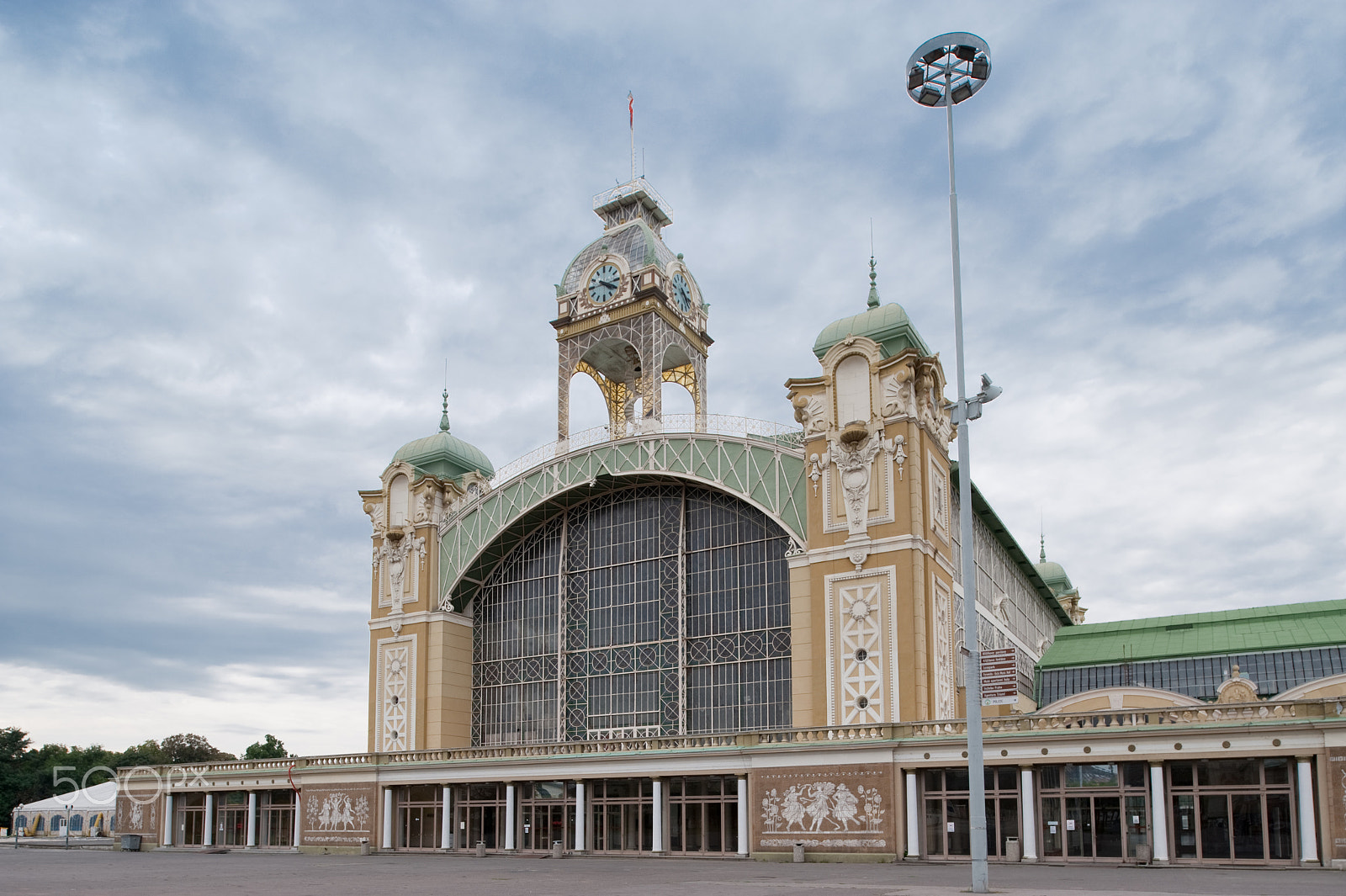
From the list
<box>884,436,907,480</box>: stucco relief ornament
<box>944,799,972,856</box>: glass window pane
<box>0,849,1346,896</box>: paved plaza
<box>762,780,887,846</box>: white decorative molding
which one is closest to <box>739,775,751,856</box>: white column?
<box>762,780,887,846</box>: white decorative molding

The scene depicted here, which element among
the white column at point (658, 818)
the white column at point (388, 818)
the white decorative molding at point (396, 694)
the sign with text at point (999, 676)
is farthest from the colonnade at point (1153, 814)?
the white decorative molding at point (396, 694)

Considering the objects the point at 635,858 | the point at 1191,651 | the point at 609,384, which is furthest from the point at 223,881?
the point at 1191,651

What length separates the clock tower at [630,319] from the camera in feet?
229

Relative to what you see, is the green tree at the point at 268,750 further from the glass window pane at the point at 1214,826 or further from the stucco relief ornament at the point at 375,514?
the glass window pane at the point at 1214,826

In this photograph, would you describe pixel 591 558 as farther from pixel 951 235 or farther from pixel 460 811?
Result: pixel 951 235

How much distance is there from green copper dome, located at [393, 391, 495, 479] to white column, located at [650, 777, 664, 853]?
92.8ft

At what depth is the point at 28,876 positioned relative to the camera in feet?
111

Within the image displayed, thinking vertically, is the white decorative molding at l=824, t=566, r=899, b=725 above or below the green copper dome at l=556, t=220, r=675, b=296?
below

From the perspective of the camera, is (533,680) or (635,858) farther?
(533,680)

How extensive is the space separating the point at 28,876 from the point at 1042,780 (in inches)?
1249

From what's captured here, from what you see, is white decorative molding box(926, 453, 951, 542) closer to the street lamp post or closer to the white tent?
the street lamp post

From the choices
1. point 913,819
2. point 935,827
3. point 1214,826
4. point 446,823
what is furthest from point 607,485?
point 1214,826

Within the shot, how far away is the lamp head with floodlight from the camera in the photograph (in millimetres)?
28781

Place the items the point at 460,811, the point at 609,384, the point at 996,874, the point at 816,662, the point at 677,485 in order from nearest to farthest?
the point at 996,874 < the point at 816,662 < the point at 460,811 < the point at 677,485 < the point at 609,384
